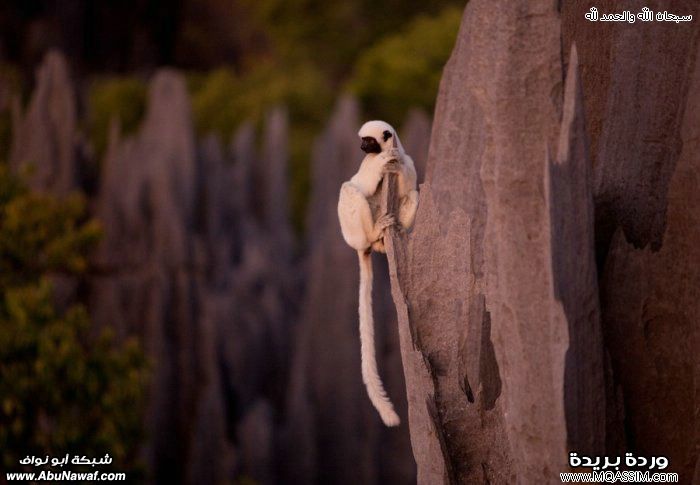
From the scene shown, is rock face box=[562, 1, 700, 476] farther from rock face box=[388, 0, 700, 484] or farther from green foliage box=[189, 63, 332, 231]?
green foliage box=[189, 63, 332, 231]

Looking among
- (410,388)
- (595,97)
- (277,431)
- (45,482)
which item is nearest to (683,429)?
(410,388)

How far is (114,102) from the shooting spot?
2886 cm

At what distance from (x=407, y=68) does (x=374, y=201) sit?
21.8m

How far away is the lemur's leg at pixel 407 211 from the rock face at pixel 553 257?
13 cm

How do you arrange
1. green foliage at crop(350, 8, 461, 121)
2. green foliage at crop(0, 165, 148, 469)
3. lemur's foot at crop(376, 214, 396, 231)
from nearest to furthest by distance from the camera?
lemur's foot at crop(376, 214, 396, 231) < green foliage at crop(0, 165, 148, 469) < green foliage at crop(350, 8, 461, 121)

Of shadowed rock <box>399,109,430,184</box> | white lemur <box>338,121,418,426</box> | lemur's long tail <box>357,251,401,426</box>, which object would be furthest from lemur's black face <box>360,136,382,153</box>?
shadowed rock <box>399,109,430,184</box>

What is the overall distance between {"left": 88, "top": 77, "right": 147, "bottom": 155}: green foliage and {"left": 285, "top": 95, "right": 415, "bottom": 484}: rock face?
15.7 meters

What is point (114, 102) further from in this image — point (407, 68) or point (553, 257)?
point (553, 257)

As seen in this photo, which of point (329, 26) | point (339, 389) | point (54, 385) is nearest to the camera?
point (54, 385)

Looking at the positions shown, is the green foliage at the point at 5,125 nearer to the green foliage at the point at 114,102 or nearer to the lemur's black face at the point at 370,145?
the green foliage at the point at 114,102

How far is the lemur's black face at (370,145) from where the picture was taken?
4.25 meters

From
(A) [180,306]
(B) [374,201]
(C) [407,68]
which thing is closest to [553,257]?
(B) [374,201]

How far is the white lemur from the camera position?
4234 mm

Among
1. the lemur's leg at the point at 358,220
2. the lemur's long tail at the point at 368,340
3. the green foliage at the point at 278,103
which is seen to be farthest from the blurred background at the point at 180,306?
the green foliage at the point at 278,103
